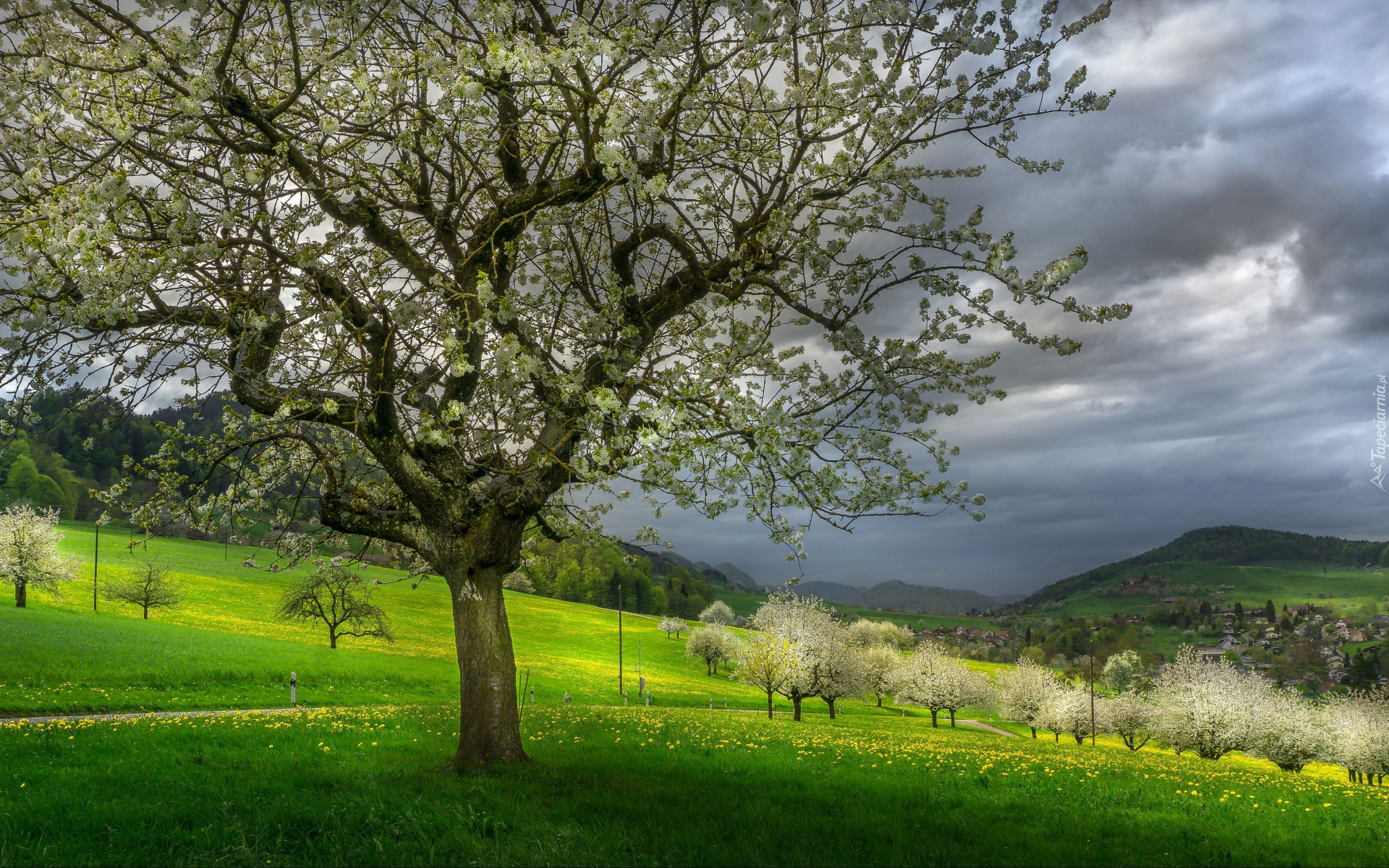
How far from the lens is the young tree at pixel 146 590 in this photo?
45.2 meters

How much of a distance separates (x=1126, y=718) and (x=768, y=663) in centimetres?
3580

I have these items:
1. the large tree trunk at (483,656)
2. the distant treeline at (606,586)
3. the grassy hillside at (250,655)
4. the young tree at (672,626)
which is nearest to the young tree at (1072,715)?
the grassy hillside at (250,655)

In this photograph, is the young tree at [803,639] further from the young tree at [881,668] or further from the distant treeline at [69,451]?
the distant treeline at [69,451]

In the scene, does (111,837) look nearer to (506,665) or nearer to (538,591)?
(506,665)

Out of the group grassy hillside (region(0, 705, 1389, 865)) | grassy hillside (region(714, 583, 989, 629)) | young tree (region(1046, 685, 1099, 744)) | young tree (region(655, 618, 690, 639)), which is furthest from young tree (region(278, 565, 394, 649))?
grassy hillside (region(714, 583, 989, 629))

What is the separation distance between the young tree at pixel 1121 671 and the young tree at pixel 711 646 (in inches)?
2134

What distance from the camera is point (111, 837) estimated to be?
6.31m

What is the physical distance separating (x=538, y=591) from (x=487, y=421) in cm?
10245

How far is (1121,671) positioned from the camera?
88.1m

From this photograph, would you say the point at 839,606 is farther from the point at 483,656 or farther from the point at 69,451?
the point at 483,656

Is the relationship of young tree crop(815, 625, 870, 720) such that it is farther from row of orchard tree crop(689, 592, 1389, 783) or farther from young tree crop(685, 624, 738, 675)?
young tree crop(685, 624, 738, 675)

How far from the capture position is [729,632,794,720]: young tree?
3781 cm

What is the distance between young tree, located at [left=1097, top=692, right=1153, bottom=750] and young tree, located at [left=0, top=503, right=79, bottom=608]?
77.5m

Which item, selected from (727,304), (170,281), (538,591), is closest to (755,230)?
(727,304)
